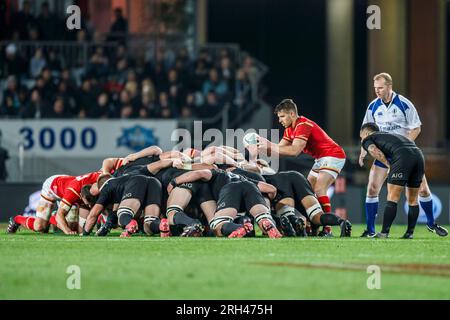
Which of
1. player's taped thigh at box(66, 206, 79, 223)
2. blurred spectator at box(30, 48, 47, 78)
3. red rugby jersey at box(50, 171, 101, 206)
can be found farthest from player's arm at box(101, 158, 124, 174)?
blurred spectator at box(30, 48, 47, 78)

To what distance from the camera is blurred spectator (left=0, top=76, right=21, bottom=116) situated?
81.0 ft

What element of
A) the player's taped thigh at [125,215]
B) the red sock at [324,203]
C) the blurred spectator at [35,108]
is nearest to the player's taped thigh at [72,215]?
the player's taped thigh at [125,215]

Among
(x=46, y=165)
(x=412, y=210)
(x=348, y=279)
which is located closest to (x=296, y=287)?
(x=348, y=279)

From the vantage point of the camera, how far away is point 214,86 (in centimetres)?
2609

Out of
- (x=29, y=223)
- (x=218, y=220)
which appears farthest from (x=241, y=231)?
(x=29, y=223)

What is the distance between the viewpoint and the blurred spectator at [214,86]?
26031 millimetres

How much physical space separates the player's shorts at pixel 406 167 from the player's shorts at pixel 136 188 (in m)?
3.25

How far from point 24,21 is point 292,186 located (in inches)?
437

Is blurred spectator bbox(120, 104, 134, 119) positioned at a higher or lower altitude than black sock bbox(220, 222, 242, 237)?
higher

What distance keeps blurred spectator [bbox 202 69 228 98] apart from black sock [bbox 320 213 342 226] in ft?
30.8

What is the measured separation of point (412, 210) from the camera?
1648 centimetres

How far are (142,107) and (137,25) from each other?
12.5ft

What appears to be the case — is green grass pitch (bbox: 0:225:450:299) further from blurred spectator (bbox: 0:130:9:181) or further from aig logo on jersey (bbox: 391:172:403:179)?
blurred spectator (bbox: 0:130:9:181)
